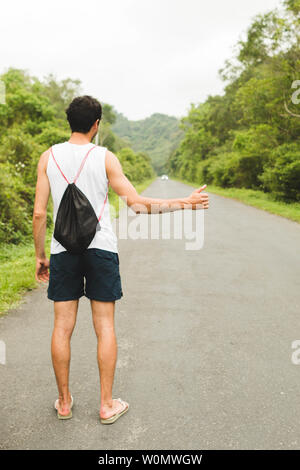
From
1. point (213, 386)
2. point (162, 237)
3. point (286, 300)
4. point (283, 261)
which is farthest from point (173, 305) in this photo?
point (162, 237)

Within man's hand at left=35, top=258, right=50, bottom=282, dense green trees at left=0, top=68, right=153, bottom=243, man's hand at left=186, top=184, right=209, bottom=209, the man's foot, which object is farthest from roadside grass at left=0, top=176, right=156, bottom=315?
man's hand at left=186, top=184, right=209, bottom=209

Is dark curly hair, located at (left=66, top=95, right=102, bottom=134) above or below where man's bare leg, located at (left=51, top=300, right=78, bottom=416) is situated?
above

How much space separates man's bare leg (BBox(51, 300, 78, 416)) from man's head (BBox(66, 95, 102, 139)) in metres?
1.16

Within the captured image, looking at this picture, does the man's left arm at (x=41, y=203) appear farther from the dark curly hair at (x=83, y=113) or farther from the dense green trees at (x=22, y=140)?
the dense green trees at (x=22, y=140)

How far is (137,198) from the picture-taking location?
2.50 metres

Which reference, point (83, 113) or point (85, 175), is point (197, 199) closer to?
point (85, 175)

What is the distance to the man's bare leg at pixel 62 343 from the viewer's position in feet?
8.41

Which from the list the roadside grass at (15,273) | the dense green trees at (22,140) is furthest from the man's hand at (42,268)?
the dense green trees at (22,140)

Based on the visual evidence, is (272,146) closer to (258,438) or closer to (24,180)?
(24,180)

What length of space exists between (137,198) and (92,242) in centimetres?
41

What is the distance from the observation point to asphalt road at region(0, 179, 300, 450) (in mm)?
2424

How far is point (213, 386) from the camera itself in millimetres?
2975

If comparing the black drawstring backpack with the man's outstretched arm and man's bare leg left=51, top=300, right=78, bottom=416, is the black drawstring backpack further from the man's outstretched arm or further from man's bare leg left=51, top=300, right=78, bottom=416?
man's bare leg left=51, top=300, right=78, bottom=416

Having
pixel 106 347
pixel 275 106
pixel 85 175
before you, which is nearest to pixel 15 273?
pixel 106 347
